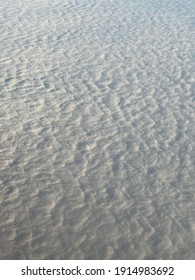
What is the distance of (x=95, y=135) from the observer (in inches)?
130

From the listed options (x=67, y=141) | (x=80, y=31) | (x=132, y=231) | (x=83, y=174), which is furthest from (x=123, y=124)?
(x=80, y=31)

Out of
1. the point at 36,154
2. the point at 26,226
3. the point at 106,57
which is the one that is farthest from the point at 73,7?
the point at 26,226

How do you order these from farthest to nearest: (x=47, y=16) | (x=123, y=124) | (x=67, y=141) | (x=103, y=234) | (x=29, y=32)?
1. (x=47, y=16)
2. (x=29, y=32)
3. (x=123, y=124)
4. (x=67, y=141)
5. (x=103, y=234)

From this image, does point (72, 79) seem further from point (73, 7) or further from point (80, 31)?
point (73, 7)

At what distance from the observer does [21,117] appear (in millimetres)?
3416

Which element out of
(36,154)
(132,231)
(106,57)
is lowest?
(132,231)

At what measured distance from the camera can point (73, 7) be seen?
18.1 ft

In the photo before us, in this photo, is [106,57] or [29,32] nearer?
[106,57]

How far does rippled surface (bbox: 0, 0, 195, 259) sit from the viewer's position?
99.0 inches

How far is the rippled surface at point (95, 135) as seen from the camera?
2.52 m

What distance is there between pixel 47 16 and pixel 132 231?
3.29m

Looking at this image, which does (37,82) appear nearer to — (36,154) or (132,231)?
(36,154)

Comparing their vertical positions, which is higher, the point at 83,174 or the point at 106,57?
the point at 106,57

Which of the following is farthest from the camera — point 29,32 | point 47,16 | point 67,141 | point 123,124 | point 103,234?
point 47,16
